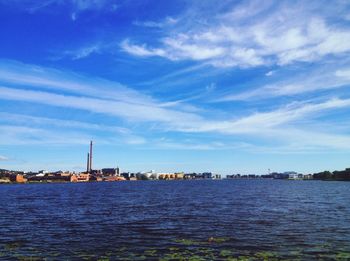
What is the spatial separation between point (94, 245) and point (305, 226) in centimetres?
3036

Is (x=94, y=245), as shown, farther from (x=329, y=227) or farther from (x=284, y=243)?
(x=329, y=227)

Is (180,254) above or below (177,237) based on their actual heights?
below

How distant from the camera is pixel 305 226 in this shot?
55.0 metres

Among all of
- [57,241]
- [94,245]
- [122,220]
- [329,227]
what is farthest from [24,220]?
[329,227]

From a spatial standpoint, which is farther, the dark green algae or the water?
the water

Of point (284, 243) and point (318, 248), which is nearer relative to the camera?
point (318, 248)

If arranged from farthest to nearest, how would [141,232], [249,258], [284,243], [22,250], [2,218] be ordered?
1. [2,218]
2. [141,232]
3. [284,243]
4. [22,250]
5. [249,258]

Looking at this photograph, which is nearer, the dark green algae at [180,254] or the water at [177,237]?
the dark green algae at [180,254]

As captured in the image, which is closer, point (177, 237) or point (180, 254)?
point (180, 254)

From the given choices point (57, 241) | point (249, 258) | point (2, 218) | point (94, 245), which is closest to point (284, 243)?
point (249, 258)

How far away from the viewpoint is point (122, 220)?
208ft

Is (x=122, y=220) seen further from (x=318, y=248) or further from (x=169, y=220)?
(x=318, y=248)

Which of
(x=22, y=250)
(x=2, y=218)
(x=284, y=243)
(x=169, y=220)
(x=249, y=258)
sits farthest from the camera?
(x=2, y=218)

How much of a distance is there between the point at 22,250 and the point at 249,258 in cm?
2278
